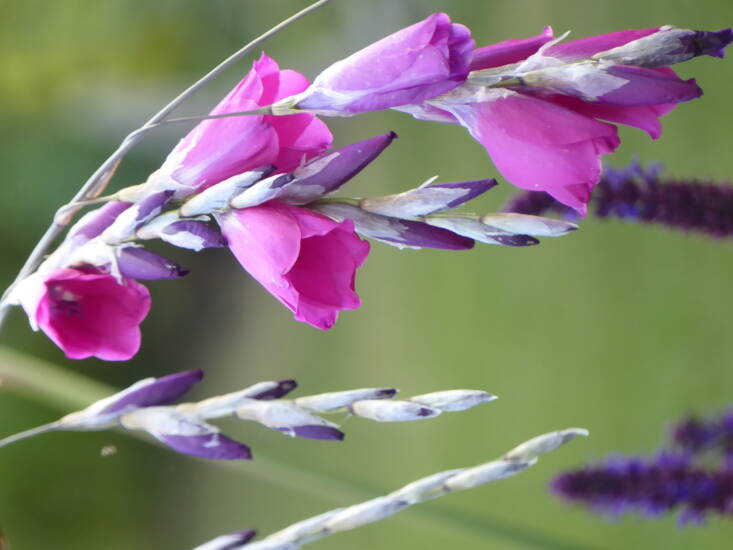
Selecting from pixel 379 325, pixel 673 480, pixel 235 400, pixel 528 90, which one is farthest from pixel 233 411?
pixel 379 325

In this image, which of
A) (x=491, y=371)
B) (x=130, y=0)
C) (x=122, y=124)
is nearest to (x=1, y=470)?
(x=122, y=124)

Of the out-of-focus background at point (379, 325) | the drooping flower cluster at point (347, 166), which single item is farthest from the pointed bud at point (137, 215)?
the out-of-focus background at point (379, 325)

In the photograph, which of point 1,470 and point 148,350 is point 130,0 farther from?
point 1,470

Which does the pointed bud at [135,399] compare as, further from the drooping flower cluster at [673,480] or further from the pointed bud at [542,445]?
the drooping flower cluster at [673,480]

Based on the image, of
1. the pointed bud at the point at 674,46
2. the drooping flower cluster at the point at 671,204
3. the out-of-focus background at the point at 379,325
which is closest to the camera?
the pointed bud at the point at 674,46

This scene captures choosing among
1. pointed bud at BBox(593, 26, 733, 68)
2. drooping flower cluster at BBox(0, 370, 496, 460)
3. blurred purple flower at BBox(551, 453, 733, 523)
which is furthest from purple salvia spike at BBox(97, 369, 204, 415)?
blurred purple flower at BBox(551, 453, 733, 523)

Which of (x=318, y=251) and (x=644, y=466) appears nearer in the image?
(x=318, y=251)

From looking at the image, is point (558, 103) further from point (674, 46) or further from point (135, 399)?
point (135, 399)
